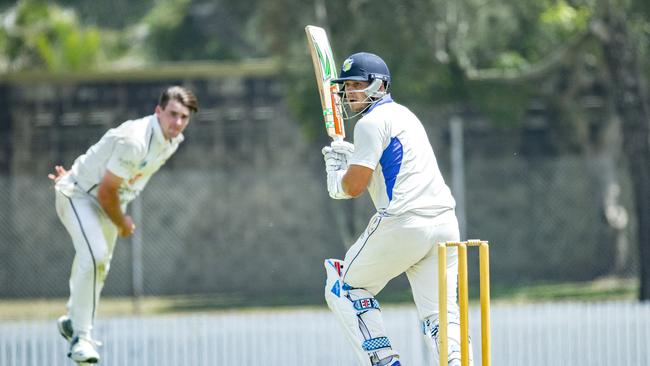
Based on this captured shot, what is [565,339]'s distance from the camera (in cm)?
798

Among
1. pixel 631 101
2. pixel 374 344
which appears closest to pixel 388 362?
pixel 374 344

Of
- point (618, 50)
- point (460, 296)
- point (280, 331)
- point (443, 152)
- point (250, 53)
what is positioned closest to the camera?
point (460, 296)

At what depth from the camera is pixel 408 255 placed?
5668 mm

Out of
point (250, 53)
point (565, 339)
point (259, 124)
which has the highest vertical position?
point (250, 53)

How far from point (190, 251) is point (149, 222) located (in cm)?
64

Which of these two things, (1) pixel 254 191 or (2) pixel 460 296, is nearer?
(2) pixel 460 296

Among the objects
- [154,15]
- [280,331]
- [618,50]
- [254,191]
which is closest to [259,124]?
[254,191]

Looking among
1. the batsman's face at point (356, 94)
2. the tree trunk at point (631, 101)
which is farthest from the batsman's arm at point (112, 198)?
the tree trunk at point (631, 101)

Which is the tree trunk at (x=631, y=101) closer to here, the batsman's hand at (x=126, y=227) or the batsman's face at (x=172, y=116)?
the batsman's face at (x=172, y=116)

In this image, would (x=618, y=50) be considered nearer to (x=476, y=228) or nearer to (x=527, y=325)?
(x=476, y=228)

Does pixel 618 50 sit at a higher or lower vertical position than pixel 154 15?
lower

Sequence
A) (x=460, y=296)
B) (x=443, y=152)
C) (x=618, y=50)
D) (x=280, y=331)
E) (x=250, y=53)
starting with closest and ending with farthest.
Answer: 1. (x=460, y=296)
2. (x=280, y=331)
3. (x=618, y=50)
4. (x=443, y=152)
5. (x=250, y=53)

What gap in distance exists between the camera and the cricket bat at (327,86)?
6020 mm

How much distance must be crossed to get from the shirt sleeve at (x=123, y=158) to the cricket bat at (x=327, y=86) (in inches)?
52.3
